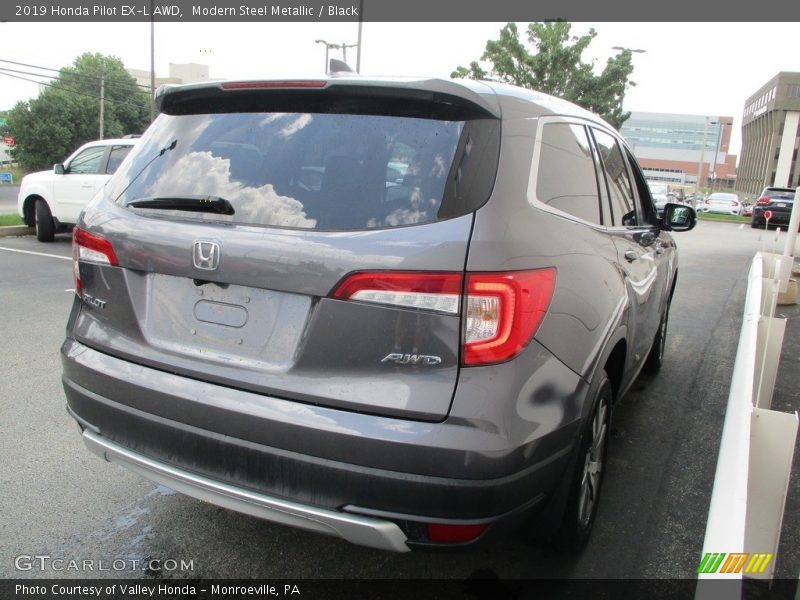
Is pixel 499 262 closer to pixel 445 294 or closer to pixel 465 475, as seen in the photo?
pixel 445 294

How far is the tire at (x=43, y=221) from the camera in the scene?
11219 millimetres

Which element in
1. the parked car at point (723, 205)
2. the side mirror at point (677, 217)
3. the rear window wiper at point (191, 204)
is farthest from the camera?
the parked car at point (723, 205)

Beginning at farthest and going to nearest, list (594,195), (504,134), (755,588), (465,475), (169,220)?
(594,195)
(755,588)
(169,220)
(504,134)
(465,475)

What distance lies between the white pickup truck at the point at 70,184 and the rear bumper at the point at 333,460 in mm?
9326

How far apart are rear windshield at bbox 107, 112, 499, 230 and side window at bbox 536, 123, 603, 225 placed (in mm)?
333

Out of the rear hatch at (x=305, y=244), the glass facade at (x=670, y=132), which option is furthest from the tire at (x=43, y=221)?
the glass facade at (x=670, y=132)

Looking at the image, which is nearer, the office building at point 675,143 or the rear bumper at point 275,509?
the rear bumper at point 275,509

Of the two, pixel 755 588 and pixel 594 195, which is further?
pixel 594 195

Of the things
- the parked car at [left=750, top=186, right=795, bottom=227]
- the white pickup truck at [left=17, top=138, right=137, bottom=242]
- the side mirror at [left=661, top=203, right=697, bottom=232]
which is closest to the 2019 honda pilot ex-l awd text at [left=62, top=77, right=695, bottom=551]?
the side mirror at [left=661, top=203, right=697, bottom=232]

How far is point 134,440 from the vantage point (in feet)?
7.38

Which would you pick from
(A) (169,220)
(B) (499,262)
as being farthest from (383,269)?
(A) (169,220)

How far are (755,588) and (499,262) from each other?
5.91 ft

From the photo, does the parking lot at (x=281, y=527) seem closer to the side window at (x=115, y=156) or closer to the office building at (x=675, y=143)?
the side window at (x=115, y=156)

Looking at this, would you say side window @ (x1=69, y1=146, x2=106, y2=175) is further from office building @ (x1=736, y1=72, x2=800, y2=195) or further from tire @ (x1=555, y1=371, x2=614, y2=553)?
office building @ (x1=736, y1=72, x2=800, y2=195)
